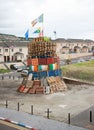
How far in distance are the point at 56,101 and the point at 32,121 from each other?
907 centimetres

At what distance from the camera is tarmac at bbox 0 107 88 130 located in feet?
62.4

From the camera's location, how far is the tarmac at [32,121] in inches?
749

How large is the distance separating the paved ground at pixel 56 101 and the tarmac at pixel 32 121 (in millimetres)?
1222

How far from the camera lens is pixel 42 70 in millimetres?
35500

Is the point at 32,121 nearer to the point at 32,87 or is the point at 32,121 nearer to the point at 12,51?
the point at 32,87

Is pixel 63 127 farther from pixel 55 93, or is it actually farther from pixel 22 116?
pixel 55 93

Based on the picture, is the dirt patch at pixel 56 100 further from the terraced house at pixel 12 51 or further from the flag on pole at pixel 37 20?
the terraced house at pixel 12 51

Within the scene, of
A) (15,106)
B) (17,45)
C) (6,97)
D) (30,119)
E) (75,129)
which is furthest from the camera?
(17,45)

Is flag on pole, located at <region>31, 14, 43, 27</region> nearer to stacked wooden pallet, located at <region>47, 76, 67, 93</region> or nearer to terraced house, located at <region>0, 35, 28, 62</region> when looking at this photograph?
stacked wooden pallet, located at <region>47, 76, 67, 93</region>

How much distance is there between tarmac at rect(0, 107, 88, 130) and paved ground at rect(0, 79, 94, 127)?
1.22 meters

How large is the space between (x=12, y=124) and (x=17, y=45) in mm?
62765

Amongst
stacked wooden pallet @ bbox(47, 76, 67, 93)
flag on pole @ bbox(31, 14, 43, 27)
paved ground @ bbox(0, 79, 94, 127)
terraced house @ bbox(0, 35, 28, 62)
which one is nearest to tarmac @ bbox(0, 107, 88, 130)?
paved ground @ bbox(0, 79, 94, 127)

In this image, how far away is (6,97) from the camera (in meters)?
31.7

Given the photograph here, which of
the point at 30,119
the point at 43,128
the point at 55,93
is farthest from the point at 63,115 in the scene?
the point at 55,93
